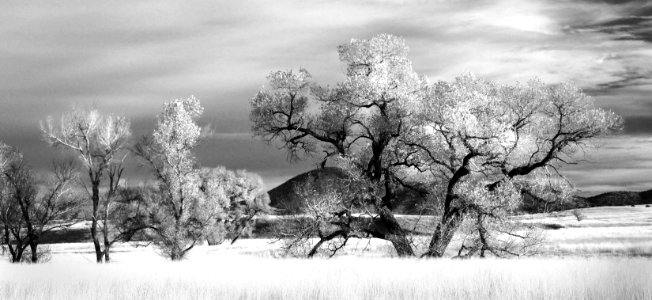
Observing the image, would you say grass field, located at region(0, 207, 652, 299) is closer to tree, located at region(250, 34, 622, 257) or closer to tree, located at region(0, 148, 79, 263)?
tree, located at region(250, 34, 622, 257)

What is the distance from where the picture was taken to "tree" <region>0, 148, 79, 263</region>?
42.9 metres

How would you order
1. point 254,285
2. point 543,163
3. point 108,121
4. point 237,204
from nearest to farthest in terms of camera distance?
point 254,285, point 543,163, point 108,121, point 237,204

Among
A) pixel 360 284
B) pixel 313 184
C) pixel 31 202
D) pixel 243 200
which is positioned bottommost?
pixel 243 200

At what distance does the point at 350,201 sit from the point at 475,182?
219 inches

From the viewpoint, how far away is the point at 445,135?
89.9 feet

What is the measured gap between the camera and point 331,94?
96.5ft

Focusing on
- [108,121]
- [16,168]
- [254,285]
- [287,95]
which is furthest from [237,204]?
[254,285]

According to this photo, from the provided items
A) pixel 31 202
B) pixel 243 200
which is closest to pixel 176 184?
pixel 31 202

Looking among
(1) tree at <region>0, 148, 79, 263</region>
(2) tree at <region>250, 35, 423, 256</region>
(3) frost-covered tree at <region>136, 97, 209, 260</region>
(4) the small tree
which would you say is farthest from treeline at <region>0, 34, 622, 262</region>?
(4) the small tree

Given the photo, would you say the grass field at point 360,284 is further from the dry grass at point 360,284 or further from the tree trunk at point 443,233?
the tree trunk at point 443,233

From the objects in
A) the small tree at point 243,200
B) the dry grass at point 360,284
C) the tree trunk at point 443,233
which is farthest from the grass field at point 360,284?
the small tree at point 243,200

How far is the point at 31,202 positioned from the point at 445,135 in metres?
30.3

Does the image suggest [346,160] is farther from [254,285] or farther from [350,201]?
[254,285]

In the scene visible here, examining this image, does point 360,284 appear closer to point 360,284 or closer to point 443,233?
point 360,284
